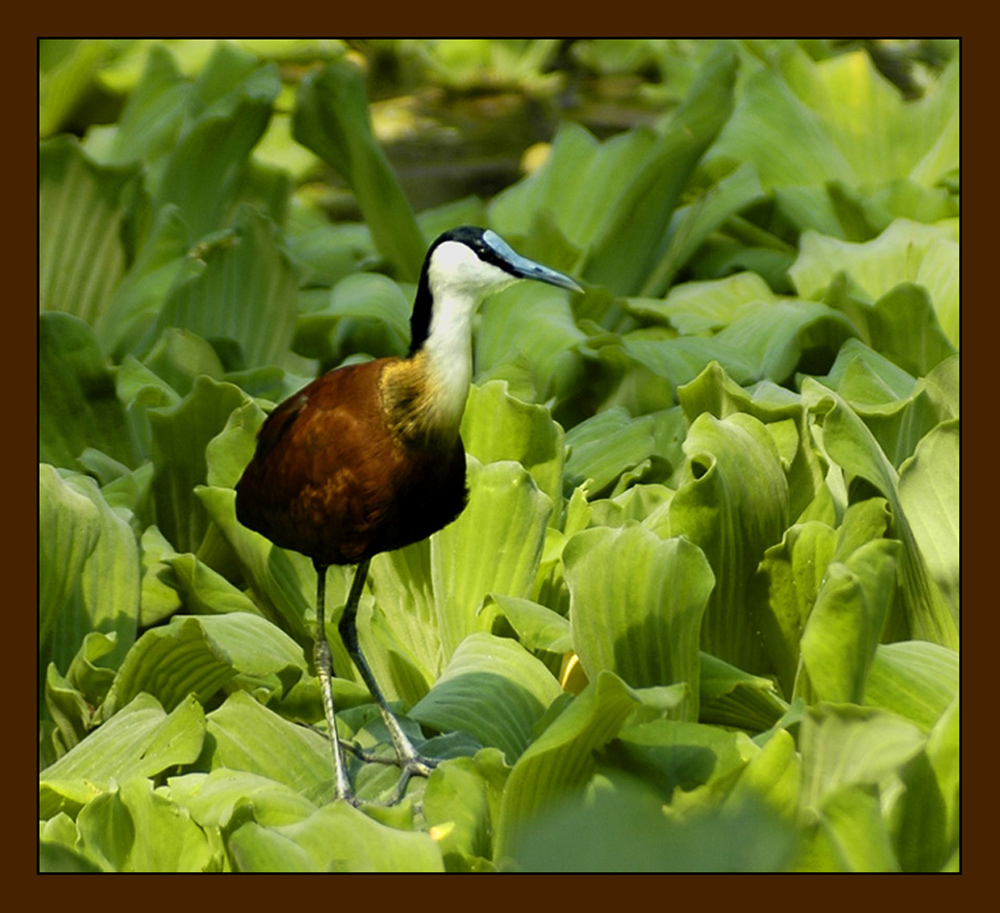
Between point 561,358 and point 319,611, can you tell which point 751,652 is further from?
point 561,358

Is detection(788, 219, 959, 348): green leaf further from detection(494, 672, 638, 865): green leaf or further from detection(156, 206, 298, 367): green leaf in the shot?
detection(494, 672, 638, 865): green leaf

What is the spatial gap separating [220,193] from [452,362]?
208 cm

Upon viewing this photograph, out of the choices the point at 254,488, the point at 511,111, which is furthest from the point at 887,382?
the point at 511,111

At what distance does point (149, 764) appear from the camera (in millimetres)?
1937

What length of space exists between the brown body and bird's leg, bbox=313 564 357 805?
11cm

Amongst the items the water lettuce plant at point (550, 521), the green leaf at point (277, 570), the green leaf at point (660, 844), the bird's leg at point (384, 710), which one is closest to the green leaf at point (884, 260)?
the water lettuce plant at point (550, 521)

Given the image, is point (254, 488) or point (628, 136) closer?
point (254, 488)

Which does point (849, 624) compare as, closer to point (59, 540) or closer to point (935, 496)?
point (935, 496)

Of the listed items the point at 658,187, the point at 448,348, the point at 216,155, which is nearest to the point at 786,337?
the point at 658,187

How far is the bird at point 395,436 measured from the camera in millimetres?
1778

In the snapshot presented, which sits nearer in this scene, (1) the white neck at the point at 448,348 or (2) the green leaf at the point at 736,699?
(1) the white neck at the point at 448,348

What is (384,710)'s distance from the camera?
6.75ft

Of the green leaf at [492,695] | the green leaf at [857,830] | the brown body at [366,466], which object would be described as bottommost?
the green leaf at [492,695]

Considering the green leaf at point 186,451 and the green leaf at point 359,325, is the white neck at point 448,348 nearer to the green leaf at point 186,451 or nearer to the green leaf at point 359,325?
the green leaf at point 186,451
